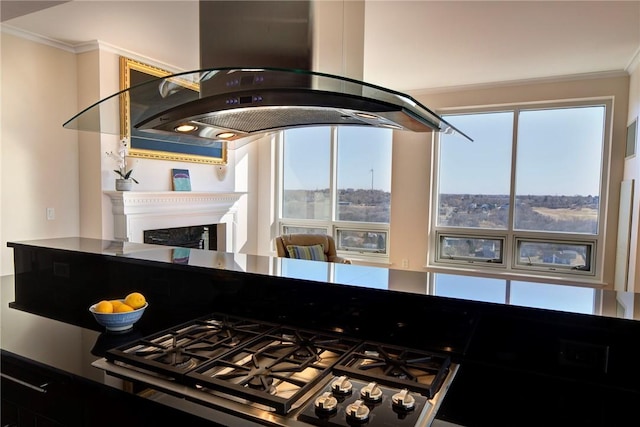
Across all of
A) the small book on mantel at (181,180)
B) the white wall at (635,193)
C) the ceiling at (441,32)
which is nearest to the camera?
the ceiling at (441,32)

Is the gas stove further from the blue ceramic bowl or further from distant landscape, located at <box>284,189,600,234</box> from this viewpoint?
distant landscape, located at <box>284,189,600,234</box>

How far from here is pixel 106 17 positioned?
3.14 m

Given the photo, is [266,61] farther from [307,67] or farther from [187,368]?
[187,368]

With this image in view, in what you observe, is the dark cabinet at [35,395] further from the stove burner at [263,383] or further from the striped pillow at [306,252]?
the striped pillow at [306,252]

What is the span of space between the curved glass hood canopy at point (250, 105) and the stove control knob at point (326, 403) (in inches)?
29.2

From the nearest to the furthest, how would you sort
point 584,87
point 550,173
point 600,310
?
point 600,310
point 584,87
point 550,173

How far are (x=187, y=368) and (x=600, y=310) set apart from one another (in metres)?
1.15

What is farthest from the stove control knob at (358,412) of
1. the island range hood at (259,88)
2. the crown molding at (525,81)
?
the crown molding at (525,81)

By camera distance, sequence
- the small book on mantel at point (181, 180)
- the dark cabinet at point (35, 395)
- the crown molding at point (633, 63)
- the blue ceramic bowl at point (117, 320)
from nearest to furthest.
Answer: the dark cabinet at point (35, 395), the blue ceramic bowl at point (117, 320), the crown molding at point (633, 63), the small book on mantel at point (181, 180)

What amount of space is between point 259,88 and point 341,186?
15.3 feet

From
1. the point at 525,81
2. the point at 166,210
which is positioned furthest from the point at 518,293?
the point at 525,81

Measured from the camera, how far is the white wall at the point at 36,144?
11.0ft

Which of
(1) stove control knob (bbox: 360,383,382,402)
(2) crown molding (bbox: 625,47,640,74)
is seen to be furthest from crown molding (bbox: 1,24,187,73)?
(2) crown molding (bbox: 625,47,640,74)

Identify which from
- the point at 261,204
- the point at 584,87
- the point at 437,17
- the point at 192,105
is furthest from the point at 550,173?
the point at 192,105
